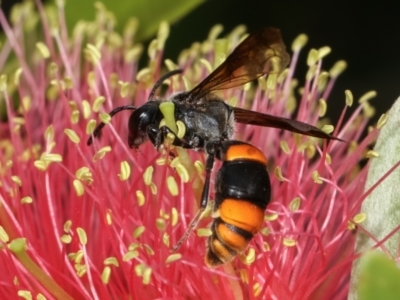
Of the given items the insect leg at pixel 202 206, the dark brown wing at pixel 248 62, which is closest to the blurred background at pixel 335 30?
the dark brown wing at pixel 248 62

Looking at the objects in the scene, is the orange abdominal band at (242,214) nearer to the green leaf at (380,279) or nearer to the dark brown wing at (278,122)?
the dark brown wing at (278,122)

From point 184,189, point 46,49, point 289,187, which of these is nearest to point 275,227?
point 289,187

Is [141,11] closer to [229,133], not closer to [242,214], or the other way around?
[229,133]

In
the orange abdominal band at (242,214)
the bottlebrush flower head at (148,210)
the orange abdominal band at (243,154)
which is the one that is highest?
the orange abdominal band at (243,154)

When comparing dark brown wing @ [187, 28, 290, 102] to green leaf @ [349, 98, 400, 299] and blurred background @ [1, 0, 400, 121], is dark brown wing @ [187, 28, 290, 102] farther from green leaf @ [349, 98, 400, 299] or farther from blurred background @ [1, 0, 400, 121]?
blurred background @ [1, 0, 400, 121]

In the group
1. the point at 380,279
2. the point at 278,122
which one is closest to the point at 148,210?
the point at 278,122

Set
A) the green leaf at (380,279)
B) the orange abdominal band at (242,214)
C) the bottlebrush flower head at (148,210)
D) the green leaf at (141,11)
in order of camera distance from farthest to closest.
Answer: the green leaf at (141,11), the bottlebrush flower head at (148,210), the orange abdominal band at (242,214), the green leaf at (380,279)
